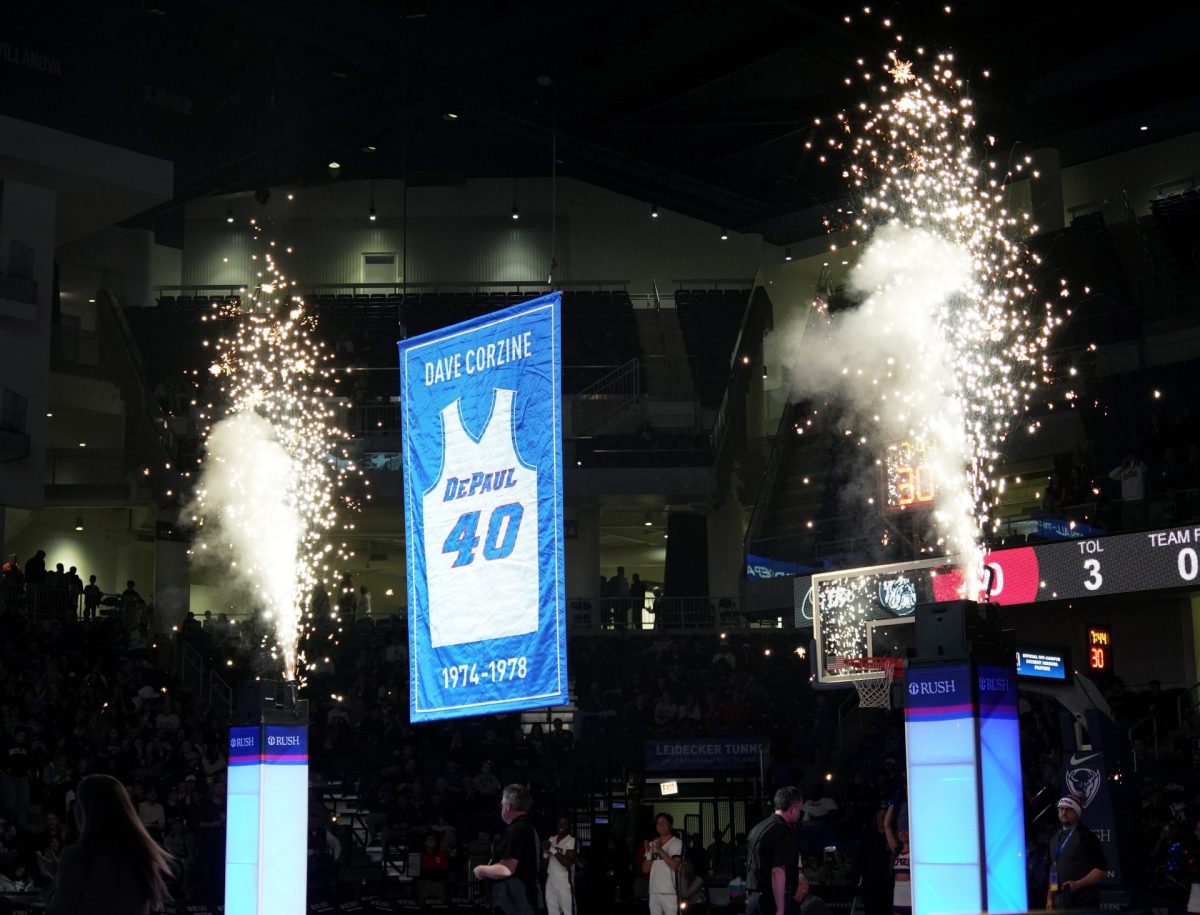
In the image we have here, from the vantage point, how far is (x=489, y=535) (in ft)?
37.0

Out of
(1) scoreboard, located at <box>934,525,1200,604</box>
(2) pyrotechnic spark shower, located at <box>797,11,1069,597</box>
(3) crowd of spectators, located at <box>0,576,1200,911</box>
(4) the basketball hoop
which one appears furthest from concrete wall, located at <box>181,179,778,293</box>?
(4) the basketball hoop

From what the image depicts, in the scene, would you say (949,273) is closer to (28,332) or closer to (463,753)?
(463,753)

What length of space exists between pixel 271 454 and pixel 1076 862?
1536 cm

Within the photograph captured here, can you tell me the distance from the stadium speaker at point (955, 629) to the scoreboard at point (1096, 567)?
29.5 feet

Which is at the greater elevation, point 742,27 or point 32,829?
point 742,27

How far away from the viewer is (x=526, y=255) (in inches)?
1382

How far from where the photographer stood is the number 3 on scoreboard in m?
11.1

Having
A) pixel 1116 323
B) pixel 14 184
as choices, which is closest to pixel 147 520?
pixel 14 184

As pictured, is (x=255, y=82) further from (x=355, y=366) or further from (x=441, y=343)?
(x=441, y=343)

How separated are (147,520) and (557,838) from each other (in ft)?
65.8

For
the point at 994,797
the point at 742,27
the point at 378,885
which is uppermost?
the point at 742,27

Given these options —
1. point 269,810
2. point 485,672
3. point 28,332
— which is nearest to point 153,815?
point 269,810

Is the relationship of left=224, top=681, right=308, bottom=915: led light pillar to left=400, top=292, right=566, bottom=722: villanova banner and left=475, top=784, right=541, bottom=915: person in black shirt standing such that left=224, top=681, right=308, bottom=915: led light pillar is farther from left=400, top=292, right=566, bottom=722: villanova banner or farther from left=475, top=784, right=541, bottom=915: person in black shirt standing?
left=475, top=784, right=541, bottom=915: person in black shirt standing

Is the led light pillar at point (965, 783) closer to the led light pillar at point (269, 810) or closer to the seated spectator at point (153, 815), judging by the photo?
the led light pillar at point (269, 810)
